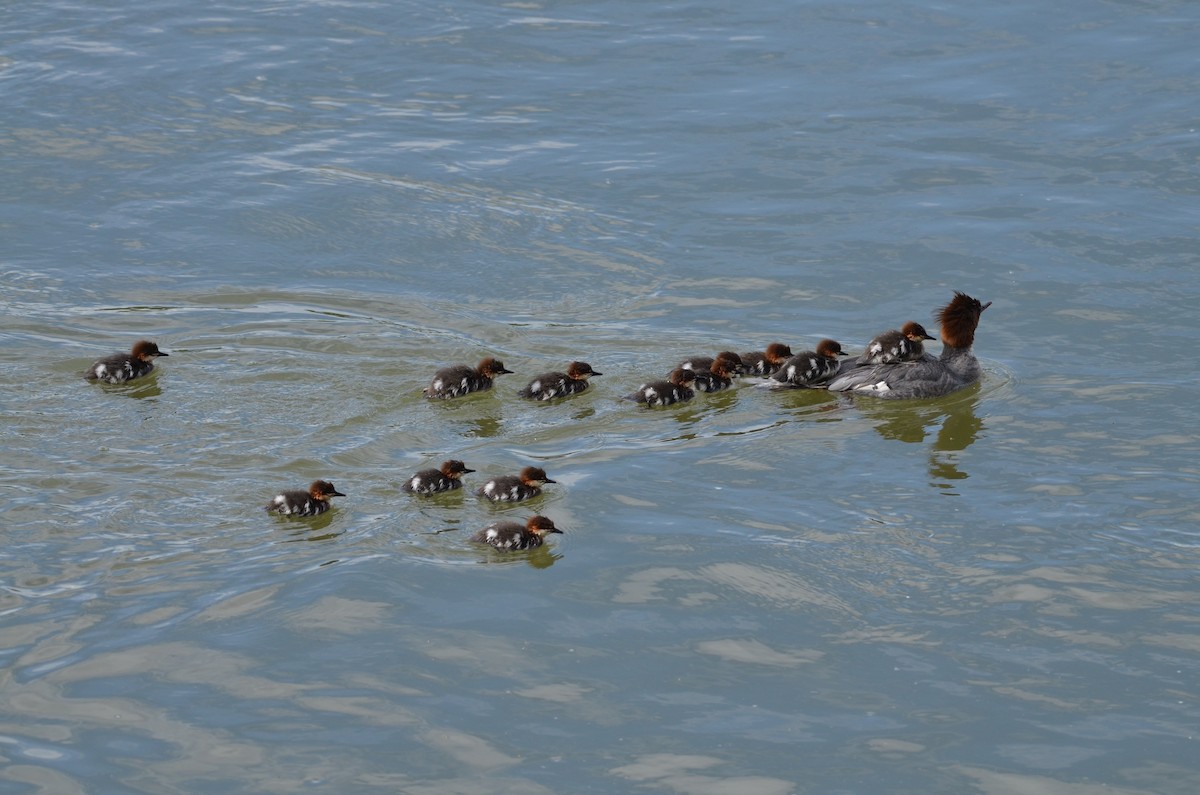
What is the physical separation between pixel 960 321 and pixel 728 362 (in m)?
1.41

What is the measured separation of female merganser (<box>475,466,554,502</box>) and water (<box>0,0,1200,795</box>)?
92 millimetres

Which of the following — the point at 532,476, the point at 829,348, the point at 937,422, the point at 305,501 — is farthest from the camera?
the point at 829,348

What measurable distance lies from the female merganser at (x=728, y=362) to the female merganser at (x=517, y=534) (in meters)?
2.22

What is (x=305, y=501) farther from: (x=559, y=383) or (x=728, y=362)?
(x=728, y=362)

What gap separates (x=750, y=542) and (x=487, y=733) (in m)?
1.83

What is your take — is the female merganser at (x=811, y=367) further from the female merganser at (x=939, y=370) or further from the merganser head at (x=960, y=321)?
the merganser head at (x=960, y=321)

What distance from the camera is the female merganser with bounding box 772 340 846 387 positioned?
364 inches

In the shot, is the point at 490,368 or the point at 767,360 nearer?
the point at 490,368

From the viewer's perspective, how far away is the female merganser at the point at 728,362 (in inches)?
368

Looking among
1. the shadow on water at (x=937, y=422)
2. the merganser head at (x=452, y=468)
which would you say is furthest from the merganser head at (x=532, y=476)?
the shadow on water at (x=937, y=422)

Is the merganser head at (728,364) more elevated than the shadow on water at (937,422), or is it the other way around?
the merganser head at (728,364)

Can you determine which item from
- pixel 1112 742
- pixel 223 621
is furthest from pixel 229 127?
pixel 1112 742

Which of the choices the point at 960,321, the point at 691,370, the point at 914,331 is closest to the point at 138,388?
the point at 691,370

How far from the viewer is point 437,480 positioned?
25.6ft
